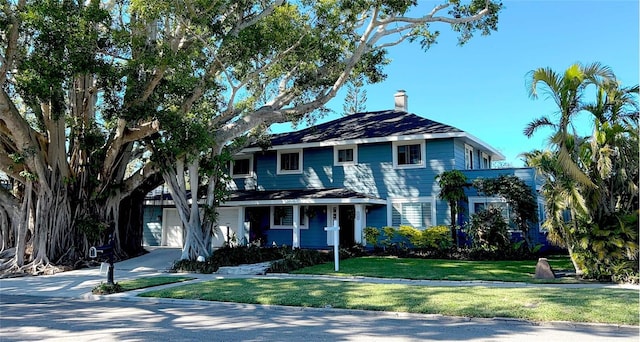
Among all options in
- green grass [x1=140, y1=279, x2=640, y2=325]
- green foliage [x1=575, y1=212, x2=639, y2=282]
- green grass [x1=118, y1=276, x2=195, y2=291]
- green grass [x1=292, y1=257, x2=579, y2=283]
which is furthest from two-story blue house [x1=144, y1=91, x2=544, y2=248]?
green grass [x1=140, y1=279, x2=640, y2=325]

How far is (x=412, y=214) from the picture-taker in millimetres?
20031

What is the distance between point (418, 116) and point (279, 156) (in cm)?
696

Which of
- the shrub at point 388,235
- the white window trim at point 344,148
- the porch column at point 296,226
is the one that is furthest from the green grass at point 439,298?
the white window trim at point 344,148

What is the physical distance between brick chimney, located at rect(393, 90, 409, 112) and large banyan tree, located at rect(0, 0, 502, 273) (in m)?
6.36

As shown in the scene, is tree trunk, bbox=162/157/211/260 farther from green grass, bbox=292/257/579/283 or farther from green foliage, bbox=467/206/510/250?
green foliage, bbox=467/206/510/250

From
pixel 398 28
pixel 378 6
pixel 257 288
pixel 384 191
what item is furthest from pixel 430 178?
pixel 257 288

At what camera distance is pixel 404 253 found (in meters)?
18.9

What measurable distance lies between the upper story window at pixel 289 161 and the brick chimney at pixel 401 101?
6.04m

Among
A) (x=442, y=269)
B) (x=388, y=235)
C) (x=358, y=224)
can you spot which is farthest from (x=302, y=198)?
(x=442, y=269)

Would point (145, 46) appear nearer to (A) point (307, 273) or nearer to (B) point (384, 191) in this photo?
(A) point (307, 273)

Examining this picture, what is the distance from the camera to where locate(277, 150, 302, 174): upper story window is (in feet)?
74.7

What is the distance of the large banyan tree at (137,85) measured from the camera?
42.3 feet

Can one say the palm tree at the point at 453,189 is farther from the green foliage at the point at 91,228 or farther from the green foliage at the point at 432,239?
the green foliage at the point at 91,228

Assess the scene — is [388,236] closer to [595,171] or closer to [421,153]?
[421,153]
